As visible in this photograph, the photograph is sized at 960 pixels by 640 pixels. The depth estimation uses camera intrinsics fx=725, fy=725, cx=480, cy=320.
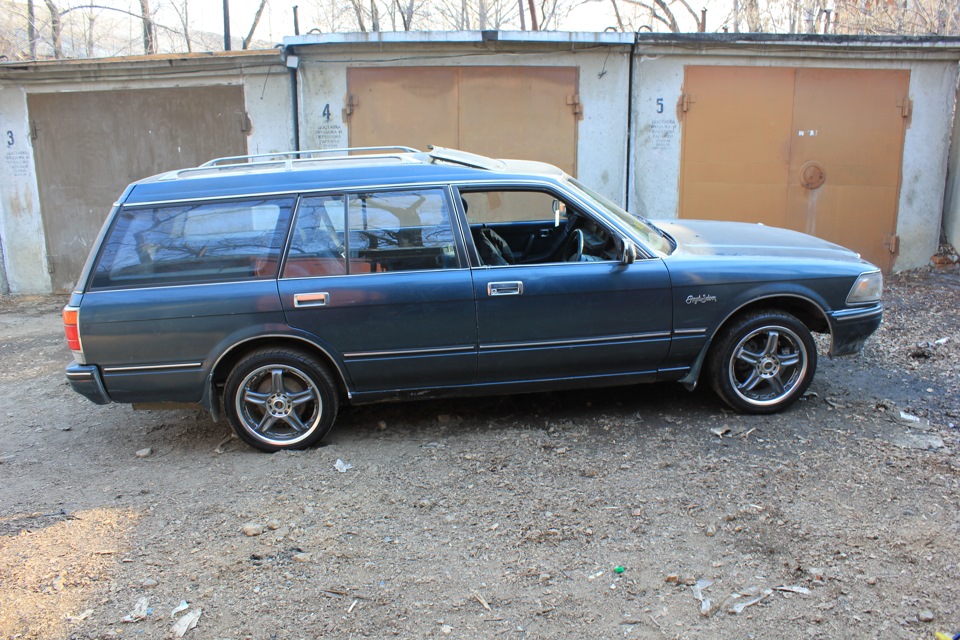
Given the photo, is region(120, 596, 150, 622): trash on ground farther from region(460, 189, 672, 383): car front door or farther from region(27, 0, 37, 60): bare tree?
region(27, 0, 37, 60): bare tree

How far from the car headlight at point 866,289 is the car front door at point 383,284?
2.44 m

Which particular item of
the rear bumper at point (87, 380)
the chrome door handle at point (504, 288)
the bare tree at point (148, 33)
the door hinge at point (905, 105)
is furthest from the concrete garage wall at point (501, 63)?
the bare tree at point (148, 33)

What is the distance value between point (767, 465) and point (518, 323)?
161cm

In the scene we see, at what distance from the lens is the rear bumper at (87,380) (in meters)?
4.26

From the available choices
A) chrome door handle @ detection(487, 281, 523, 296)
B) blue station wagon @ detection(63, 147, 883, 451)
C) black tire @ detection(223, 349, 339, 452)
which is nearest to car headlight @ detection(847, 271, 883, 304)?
blue station wagon @ detection(63, 147, 883, 451)

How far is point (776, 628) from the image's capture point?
2744 mm

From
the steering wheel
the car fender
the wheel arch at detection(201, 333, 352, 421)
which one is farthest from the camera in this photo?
the steering wheel

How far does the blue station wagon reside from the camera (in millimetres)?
4258

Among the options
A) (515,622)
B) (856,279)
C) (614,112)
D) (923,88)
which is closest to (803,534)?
(515,622)

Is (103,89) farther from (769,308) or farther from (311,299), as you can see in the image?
(769,308)

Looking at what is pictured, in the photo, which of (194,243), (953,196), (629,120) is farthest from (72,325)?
(953,196)

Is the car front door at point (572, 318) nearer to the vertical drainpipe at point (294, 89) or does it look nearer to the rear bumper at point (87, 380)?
the rear bumper at point (87, 380)

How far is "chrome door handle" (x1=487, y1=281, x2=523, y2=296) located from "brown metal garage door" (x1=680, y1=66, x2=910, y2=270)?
5.50 m

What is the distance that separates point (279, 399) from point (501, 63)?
5902mm
